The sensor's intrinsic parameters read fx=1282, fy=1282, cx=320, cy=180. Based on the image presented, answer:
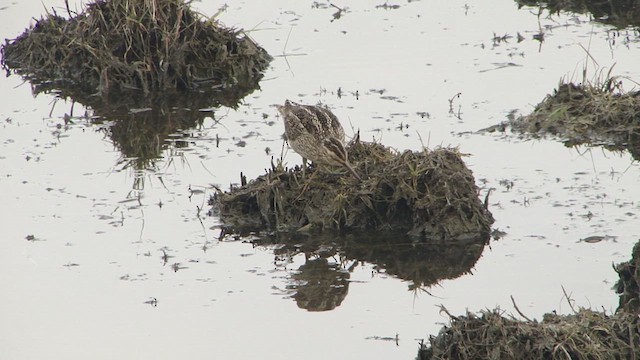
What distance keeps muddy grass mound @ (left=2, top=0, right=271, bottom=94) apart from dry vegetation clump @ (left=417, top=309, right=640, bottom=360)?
800cm

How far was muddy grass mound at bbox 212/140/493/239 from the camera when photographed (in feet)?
38.0

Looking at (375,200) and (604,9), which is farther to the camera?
(604,9)

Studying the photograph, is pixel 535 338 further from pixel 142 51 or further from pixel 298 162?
Answer: pixel 142 51

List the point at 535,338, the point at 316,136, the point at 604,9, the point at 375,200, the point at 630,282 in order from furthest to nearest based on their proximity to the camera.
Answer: the point at 604,9 < the point at 316,136 < the point at 375,200 < the point at 630,282 < the point at 535,338

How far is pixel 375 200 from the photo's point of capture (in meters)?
11.8

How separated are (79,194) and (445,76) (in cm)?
533

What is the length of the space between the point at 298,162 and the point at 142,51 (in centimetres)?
359

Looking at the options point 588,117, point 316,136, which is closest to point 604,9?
point 588,117

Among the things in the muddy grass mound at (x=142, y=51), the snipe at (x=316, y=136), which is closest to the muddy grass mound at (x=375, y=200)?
the snipe at (x=316, y=136)

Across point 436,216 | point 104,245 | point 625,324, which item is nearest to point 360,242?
point 436,216

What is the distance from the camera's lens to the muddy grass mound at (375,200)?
11574 mm

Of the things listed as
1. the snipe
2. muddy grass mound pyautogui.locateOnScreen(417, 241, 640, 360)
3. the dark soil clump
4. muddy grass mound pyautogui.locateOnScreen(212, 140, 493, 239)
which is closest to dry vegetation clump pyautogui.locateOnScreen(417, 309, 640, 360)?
muddy grass mound pyautogui.locateOnScreen(417, 241, 640, 360)

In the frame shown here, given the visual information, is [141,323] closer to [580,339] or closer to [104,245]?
[104,245]

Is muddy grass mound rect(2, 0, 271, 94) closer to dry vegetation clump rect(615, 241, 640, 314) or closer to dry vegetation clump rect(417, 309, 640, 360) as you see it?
dry vegetation clump rect(615, 241, 640, 314)
